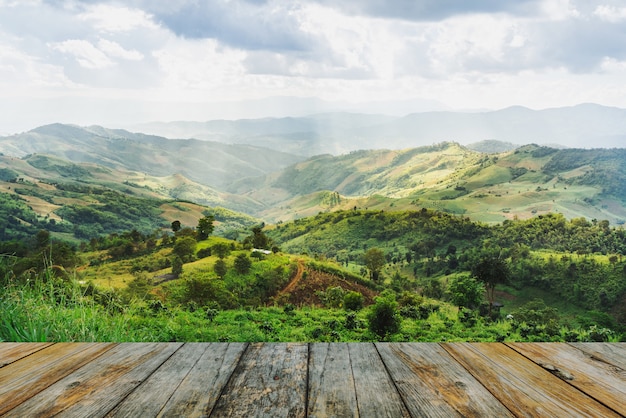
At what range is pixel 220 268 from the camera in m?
24.8

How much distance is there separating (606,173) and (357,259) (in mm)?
77504

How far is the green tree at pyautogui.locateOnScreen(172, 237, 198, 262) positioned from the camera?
96.9 ft

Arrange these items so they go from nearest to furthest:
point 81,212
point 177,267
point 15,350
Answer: point 15,350 → point 177,267 → point 81,212

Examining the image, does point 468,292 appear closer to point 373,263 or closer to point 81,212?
point 373,263

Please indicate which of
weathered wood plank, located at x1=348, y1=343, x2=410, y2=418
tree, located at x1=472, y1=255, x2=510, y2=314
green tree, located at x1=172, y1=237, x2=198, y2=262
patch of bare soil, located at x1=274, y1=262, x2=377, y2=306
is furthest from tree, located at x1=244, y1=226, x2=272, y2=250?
weathered wood plank, located at x1=348, y1=343, x2=410, y2=418

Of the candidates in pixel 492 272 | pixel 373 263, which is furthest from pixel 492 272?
pixel 373 263

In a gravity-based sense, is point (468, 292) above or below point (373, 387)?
below

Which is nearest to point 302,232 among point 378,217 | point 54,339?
point 378,217

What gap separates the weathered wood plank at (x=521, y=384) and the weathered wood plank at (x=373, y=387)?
0.84 feet

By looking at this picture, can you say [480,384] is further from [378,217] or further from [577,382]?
[378,217]

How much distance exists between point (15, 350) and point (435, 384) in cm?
136

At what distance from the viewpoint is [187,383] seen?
1.05 m

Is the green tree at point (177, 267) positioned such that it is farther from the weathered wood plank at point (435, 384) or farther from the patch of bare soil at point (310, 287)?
the weathered wood plank at point (435, 384)

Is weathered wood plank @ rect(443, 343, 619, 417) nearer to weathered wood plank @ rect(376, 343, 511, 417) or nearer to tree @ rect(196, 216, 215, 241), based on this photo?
weathered wood plank @ rect(376, 343, 511, 417)
